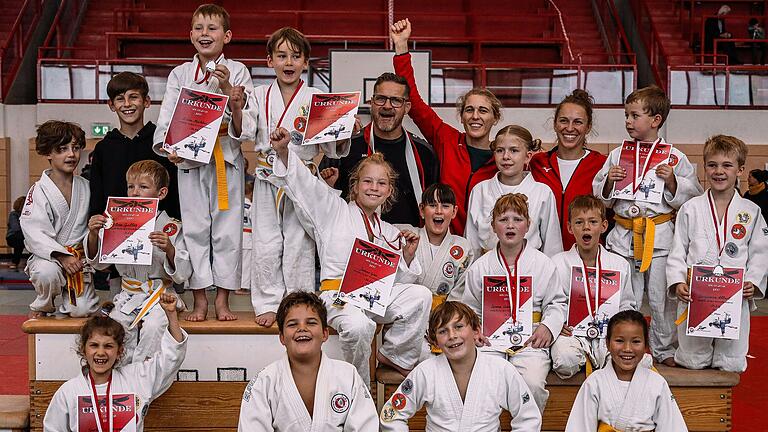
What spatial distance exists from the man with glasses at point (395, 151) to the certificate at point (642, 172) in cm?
105

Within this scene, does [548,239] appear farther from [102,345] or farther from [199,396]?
[102,345]

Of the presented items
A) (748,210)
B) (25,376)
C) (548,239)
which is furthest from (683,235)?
(25,376)

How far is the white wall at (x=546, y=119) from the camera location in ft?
38.1

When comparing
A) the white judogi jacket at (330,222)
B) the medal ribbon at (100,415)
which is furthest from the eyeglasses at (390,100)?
the medal ribbon at (100,415)

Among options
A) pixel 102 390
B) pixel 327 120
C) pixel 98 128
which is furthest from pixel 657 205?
pixel 98 128

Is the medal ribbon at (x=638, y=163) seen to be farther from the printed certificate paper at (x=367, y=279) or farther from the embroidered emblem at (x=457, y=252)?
the printed certificate paper at (x=367, y=279)

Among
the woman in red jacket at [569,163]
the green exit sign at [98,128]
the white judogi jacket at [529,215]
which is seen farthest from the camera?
the green exit sign at [98,128]

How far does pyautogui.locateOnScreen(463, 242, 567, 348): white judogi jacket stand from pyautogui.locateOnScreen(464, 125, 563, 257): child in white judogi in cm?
30

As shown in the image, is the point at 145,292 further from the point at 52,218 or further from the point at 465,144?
the point at 465,144

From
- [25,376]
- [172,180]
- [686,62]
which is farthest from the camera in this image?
[686,62]

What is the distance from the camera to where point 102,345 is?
379 centimetres

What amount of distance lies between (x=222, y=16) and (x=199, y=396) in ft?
6.12

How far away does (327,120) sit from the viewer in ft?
13.7

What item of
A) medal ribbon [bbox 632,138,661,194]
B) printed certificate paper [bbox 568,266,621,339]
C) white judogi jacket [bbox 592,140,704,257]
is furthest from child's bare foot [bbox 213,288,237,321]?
medal ribbon [bbox 632,138,661,194]
